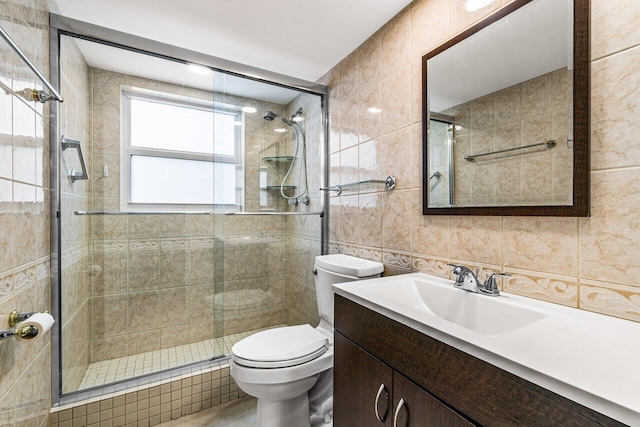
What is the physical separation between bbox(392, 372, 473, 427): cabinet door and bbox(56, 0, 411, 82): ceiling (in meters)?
1.69

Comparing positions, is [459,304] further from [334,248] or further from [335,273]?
[334,248]

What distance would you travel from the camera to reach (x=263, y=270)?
2.25m

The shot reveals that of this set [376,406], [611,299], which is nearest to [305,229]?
[376,406]

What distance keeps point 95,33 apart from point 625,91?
231 cm

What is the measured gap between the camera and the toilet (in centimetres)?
133

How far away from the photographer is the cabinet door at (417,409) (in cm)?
70

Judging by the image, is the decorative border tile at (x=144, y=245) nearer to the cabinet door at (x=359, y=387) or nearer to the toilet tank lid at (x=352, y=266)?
the toilet tank lid at (x=352, y=266)

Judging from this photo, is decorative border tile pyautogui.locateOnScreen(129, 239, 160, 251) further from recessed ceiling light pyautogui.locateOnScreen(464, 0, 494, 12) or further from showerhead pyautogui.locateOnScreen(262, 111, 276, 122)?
recessed ceiling light pyautogui.locateOnScreen(464, 0, 494, 12)

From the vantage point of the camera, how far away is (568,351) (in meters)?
0.64

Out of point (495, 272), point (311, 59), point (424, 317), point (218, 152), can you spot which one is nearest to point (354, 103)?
point (311, 59)

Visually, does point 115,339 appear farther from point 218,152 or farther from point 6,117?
point 6,117

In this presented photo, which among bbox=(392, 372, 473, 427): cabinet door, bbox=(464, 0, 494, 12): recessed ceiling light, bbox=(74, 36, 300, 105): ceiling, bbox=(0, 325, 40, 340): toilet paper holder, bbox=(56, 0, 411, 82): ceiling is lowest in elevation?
bbox=(392, 372, 473, 427): cabinet door

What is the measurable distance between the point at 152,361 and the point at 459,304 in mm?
2065

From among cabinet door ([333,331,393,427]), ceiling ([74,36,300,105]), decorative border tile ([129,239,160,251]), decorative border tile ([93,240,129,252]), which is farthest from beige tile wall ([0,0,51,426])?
cabinet door ([333,331,393,427])
